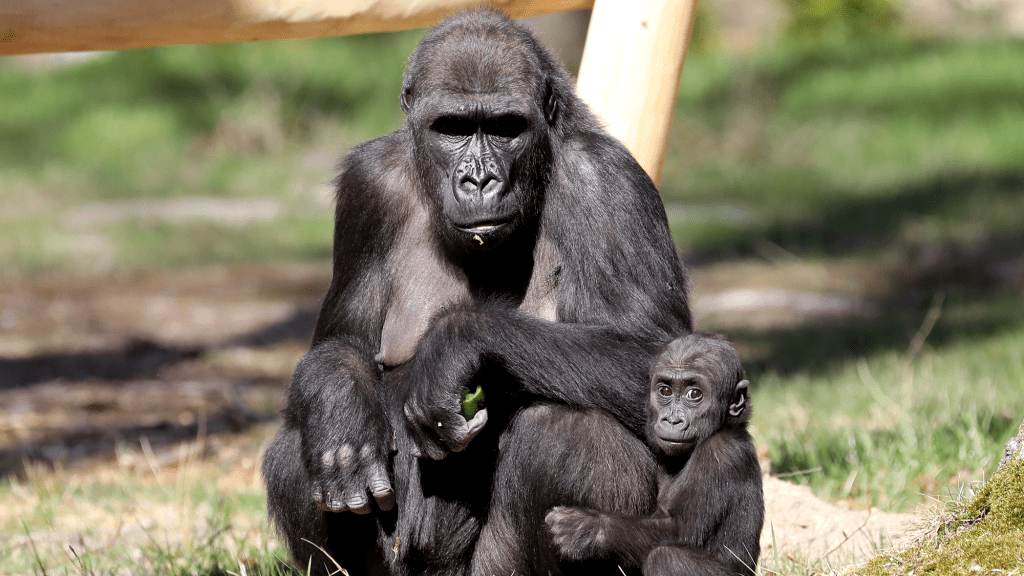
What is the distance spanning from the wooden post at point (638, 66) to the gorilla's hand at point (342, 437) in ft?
5.16

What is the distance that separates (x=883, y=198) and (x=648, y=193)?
919 centimetres

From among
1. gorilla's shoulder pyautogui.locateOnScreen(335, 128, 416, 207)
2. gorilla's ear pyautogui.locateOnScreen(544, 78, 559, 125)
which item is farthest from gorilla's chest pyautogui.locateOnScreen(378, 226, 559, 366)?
gorilla's ear pyautogui.locateOnScreen(544, 78, 559, 125)

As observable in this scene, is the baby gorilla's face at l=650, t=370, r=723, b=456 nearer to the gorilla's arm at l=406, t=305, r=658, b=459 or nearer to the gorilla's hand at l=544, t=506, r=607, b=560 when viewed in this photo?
the gorilla's arm at l=406, t=305, r=658, b=459

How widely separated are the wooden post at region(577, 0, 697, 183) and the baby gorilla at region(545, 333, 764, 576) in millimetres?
1199

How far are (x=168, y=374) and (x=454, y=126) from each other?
17.5 ft

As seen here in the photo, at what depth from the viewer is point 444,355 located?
325 centimetres

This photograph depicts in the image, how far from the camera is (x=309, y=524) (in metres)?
3.57

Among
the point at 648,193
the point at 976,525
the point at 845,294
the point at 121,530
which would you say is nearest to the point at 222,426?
the point at 121,530

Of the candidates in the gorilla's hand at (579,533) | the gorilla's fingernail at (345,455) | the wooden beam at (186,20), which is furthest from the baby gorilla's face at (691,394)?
the wooden beam at (186,20)

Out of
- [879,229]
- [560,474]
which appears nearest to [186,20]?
[560,474]

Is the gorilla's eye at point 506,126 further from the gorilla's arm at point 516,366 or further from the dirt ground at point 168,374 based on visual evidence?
the dirt ground at point 168,374

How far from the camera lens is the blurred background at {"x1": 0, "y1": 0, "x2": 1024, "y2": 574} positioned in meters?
5.10

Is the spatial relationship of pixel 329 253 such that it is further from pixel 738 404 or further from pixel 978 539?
pixel 978 539

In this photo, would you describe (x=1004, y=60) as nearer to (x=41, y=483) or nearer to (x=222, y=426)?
(x=222, y=426)
